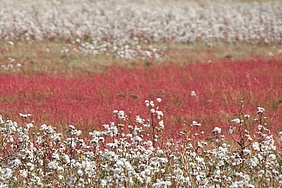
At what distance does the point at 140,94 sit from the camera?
1598 centimetres

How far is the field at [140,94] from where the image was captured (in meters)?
8.57

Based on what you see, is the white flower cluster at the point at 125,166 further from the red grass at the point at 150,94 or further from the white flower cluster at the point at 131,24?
the white flower cluster at the point at 131,24

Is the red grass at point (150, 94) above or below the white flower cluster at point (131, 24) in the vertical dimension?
above

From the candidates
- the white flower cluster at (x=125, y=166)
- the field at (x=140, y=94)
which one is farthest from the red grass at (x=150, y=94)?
the white flower cluster at (x=125, y=166)

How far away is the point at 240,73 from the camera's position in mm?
18375

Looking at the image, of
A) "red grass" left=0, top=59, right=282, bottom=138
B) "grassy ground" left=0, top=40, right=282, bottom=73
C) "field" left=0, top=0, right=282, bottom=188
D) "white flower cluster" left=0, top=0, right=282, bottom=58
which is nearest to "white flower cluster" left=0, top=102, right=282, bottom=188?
"field" left=0, top=0, right=282, bottom=188

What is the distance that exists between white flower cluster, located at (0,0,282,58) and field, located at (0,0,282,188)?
0.08 metres

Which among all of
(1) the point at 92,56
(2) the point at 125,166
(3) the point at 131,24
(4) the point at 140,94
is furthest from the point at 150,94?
(3) the point at 131,24

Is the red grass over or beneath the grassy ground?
over

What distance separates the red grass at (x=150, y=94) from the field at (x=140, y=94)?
0.04 metres

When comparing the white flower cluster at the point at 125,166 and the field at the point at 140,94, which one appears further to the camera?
the field at the point at 140,94

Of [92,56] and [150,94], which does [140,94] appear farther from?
[92,56]

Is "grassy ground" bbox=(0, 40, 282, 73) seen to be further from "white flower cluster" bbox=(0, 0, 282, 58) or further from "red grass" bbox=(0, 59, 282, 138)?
"red grass" bbox=(0, 59, 282, 138)

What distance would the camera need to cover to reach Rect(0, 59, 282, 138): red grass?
13.7 meters
